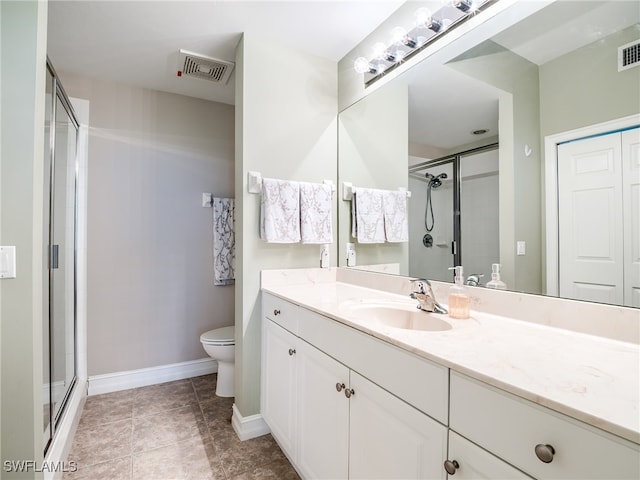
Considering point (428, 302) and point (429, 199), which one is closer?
point (428, 302)

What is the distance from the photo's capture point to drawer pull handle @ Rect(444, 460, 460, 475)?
0.71 metres

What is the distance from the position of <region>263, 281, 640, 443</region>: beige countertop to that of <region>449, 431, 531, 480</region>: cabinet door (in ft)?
0.51

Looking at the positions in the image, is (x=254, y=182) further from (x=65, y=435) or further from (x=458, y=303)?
(x=65, y=435)

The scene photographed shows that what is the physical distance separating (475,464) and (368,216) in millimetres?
1474

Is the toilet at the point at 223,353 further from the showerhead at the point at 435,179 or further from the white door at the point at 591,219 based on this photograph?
the white door at the point at 591,219

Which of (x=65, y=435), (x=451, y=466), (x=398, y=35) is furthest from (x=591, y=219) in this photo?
(x=65, y=435)

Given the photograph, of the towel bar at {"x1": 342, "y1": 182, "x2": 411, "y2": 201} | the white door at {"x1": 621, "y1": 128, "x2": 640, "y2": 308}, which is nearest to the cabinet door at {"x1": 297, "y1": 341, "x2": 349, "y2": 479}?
the white door at {"x1": 621, "y1": 128, "x2": 640, "y2": 308}

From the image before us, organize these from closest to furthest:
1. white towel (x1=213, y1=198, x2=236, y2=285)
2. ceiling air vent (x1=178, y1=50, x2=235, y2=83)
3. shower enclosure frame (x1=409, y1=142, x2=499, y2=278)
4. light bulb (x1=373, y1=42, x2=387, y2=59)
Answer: shower enclosure frame (x1=409, y1=142, x2=499, y2=278) < light bulb (x1=373, y1=42, x2=387, y2=59) < ceiling air vent (x1=178, y1=50, x2=235, y2=83) < white towel (x1=213, y1=198, x2=236, y2=285)

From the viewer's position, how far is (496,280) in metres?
1.25

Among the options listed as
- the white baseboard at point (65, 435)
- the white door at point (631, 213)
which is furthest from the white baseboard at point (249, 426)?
the white door at point (631, 213)

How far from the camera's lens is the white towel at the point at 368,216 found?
6.37 ft

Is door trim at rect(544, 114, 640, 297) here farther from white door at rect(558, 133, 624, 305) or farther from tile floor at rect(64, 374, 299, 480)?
tile floor at rect(64, 374, 299, 480)

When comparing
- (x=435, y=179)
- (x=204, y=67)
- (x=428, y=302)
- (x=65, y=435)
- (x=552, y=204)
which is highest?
(x=204, y=67)

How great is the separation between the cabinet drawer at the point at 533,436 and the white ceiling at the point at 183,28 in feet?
6.15
